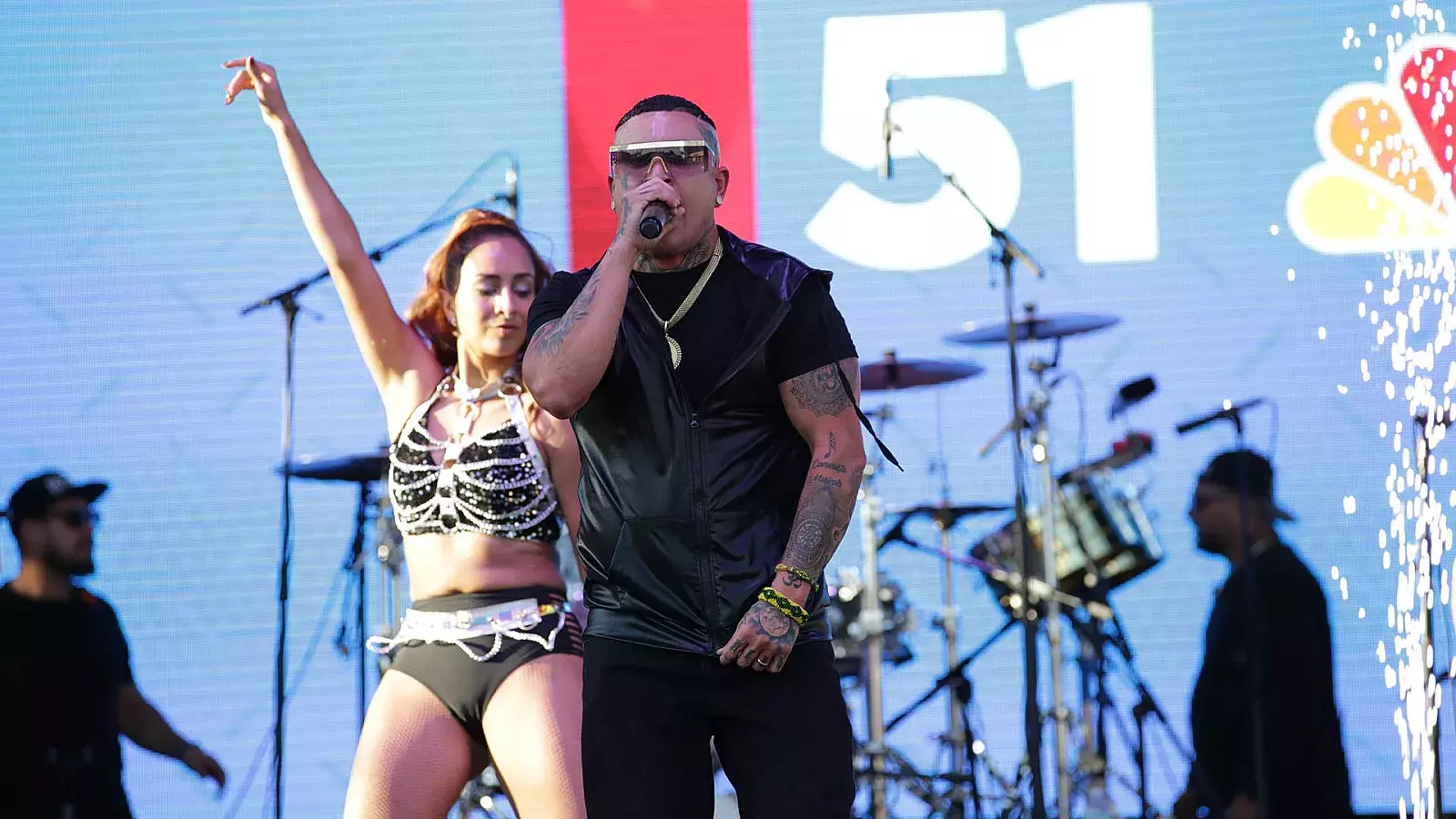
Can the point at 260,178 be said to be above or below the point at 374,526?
above

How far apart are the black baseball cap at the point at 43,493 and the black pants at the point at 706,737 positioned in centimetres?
353

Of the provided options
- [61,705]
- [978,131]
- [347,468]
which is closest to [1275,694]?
[978,131]

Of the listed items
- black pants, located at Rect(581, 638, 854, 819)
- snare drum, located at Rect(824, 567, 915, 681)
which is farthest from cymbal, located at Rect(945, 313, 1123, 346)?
black pants, located at Rect(581, 638, 854, 819)

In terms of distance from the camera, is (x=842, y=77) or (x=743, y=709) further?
(x=842, y=77)

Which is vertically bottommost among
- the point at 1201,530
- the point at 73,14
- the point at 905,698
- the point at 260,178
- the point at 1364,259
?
the point at 905,698

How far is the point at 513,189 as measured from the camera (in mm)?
4973

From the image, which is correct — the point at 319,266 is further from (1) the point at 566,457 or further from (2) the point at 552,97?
(1) the point at 566,457

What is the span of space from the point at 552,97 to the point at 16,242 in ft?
6.03

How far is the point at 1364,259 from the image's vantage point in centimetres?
503

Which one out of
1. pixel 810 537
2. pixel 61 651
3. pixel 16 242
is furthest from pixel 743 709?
pixel 16 242

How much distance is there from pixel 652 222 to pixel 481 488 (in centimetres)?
97

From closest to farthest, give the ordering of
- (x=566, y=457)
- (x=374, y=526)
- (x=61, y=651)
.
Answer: (x=566, y=457)
(x=61, y=651)
(x=374, y=526)

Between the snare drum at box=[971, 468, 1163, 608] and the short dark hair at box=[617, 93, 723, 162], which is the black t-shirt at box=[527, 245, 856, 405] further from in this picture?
the snare drum at box=[971, 468, 1163, 608]

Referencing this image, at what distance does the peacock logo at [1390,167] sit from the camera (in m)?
5.01
